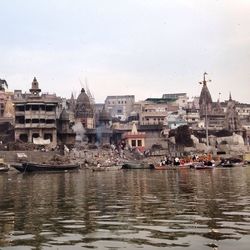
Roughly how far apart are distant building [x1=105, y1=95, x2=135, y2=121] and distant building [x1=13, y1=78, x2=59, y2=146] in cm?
6195

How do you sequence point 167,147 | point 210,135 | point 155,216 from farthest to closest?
point 210,135 < point 167,147 < point 155,216

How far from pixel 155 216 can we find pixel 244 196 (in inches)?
294

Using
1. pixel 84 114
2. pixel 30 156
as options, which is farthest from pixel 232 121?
pixel 30 156

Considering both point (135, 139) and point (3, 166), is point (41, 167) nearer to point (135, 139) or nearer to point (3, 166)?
point (3, 166)

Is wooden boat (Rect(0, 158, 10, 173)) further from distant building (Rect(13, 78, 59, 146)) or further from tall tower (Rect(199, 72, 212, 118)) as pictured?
tall tower (Rect(199, 72, 212, 118))

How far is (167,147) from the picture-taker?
98438 millimetres

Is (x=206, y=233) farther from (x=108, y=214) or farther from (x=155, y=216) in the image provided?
(x=108, y=214)

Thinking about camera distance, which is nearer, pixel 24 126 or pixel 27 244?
pixel 27 244

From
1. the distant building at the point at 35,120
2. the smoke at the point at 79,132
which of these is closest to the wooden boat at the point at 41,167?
the distant building at the point at 35,120

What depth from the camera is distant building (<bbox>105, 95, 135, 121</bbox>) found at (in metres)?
150

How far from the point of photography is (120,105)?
6038 inches

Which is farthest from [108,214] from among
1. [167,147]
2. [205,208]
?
[167,147]

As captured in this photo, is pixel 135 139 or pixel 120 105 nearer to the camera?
pixel 135 139

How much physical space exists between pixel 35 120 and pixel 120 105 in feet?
225
